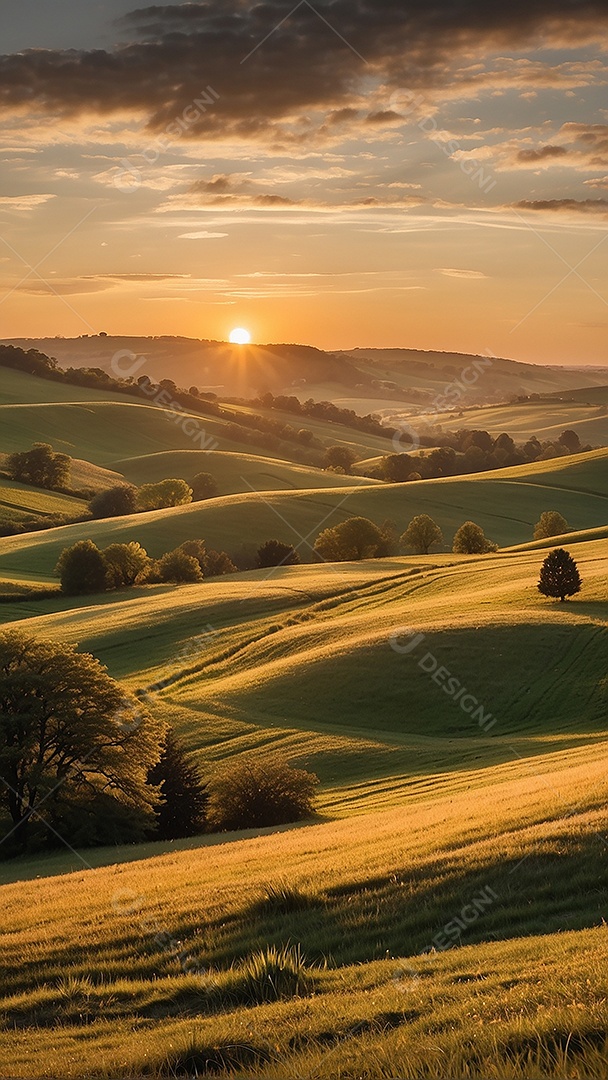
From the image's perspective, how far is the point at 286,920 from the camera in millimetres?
13500

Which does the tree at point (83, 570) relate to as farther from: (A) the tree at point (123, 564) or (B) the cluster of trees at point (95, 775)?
(B) the cluster of trees at point (95, 775)

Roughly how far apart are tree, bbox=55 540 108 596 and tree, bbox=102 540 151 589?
0.80m

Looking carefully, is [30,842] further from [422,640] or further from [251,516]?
[251,516]

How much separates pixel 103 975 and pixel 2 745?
982 inches

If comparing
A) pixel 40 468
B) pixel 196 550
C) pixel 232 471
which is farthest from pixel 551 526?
pixel 40 468

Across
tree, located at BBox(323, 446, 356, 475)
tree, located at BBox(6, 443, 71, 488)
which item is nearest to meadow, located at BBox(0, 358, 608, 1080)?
tree, located at BBox(6, 443, 71, 488)

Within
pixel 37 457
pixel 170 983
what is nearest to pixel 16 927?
pixel 170 983

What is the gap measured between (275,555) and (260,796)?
210 feet

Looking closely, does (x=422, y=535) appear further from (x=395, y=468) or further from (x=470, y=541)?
(x=395, y=468)

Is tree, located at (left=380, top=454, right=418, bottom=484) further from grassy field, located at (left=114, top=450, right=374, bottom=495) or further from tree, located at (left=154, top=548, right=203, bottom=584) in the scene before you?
tree, located at (left=154, top=548, right=203, bottom=584)

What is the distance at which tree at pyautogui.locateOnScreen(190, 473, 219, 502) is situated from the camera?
149750 mm

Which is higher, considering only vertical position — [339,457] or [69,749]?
[339,457]

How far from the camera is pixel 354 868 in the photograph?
15.8 meters

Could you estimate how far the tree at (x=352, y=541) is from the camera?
101062 millimetres
